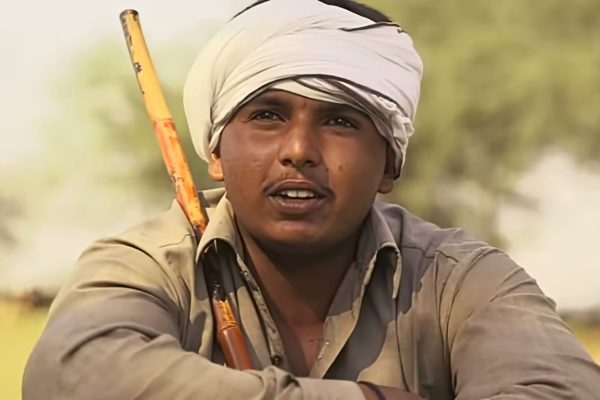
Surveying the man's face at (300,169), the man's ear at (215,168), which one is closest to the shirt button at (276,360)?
the man's face at (300,169)

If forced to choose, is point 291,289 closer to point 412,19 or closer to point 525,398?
point 525,398

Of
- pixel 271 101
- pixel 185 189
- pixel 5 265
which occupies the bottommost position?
pixel 5 265

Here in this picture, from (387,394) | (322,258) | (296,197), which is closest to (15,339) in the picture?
(322,258)

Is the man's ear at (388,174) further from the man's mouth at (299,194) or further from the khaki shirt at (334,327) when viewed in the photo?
the man's mouth at (299,194)

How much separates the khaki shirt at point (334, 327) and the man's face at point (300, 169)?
76 millimetres

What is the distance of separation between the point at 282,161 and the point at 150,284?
227 millimetres

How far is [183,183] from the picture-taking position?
1.69 metres

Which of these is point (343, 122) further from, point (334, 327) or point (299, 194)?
point (334, 327)

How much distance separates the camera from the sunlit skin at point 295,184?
4.95ft

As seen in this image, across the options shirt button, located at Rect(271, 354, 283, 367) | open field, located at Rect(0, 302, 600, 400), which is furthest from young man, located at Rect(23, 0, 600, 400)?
open field, located at Rect(0, 302, 600, 400)

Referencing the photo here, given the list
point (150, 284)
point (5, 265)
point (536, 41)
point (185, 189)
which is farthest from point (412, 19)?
point (150, 284)

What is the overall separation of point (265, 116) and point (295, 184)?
115 millimetres

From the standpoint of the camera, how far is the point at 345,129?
1547mm

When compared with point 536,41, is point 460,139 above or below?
below
